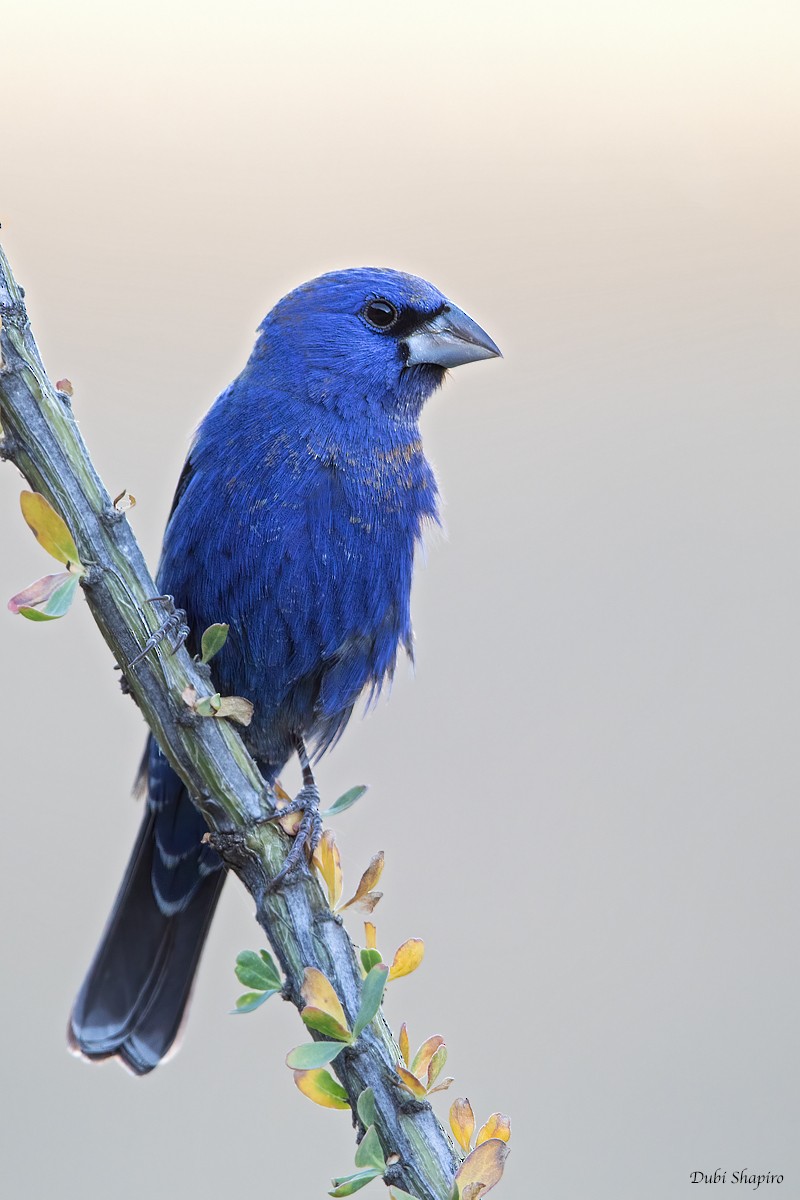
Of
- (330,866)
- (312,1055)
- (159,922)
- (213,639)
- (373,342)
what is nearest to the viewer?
(312,1055)

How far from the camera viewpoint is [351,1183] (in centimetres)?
146

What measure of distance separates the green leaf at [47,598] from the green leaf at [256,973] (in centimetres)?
53

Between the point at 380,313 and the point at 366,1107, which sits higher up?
the point at 380,313

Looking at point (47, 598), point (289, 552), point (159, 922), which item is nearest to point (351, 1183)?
point (47, 598)

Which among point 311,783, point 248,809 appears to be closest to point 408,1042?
point 248,809

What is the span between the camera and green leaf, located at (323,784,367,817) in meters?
1.85

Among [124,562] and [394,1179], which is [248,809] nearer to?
[124,562]

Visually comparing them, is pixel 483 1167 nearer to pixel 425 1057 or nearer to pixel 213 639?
pixel 425 1057

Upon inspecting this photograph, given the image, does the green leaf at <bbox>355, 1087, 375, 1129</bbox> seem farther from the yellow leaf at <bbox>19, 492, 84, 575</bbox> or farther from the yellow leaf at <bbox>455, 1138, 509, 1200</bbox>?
the yellow leaf at <bbox>19, 492, 84, 575</bbox>

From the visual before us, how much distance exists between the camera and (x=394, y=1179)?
5.40ft

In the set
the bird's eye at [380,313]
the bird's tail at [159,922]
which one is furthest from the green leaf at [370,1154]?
the bird's eye at [380,313]

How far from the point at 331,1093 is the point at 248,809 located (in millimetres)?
454

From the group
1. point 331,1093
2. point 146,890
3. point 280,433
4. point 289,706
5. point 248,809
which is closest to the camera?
point 331,1093

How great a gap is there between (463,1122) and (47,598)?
→ 34.6 inches
